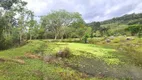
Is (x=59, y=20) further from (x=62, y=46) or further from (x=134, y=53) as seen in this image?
(x=134, y=53)

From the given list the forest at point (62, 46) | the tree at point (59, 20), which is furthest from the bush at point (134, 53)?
the tree at point (59, 20)

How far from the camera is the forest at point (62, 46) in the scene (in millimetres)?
27517

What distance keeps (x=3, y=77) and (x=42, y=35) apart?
359 feet

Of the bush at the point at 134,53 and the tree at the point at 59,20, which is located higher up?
the tree at the point at 59,20

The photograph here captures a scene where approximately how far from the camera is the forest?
27517 mm

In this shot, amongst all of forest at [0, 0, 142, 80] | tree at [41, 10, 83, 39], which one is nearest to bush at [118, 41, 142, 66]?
forest at [0, 0, 142, 80]

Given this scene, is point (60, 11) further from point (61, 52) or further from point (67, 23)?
point (61, 52)

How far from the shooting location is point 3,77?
1714cm

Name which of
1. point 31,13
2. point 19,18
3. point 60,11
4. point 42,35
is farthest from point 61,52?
point 42,35

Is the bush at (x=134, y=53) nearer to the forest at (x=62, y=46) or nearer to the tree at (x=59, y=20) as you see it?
the forest at (x=62, y=46)

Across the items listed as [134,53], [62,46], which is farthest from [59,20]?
[134,53]

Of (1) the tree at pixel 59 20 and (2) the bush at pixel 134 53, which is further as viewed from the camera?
(1) the tree at pixel 59 20

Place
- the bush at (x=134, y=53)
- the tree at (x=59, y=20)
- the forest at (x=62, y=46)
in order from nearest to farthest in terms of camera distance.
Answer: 1. the forest at (x=62, y=46)
2. the bush at (x=134, y=53)
3. the tree at (x=59, y=20)

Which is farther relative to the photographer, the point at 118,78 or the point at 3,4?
the point at 3,4
